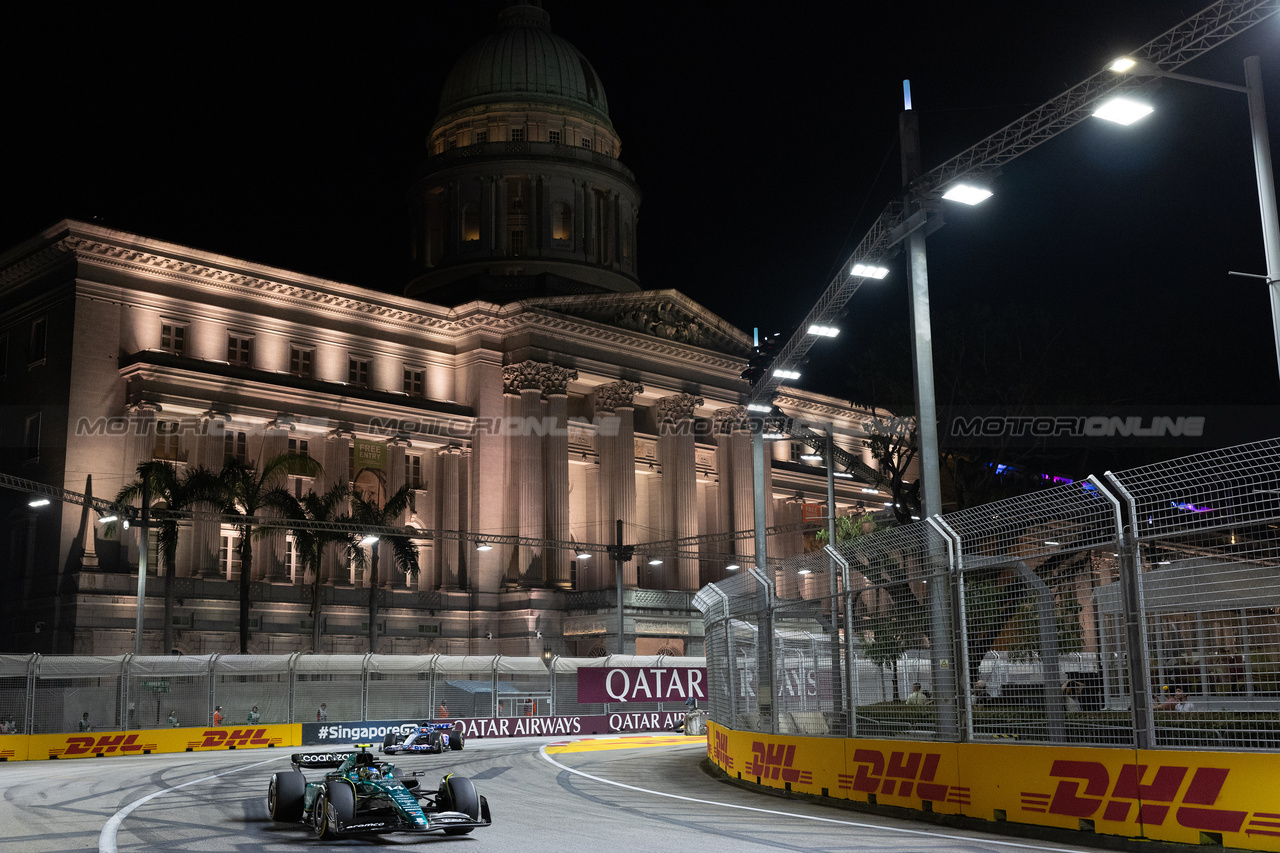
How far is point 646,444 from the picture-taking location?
76.0 meters

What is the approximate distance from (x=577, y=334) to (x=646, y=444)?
9716mm

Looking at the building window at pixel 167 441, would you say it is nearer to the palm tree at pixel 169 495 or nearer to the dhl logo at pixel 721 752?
the palm tree at pixel 169 495

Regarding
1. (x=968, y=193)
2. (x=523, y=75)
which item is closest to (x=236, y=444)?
(x=523, y=75)

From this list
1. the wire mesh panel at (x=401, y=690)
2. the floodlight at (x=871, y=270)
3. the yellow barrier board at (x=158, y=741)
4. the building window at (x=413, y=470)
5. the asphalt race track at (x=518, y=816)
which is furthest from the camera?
the building window at (x=413, y=470)

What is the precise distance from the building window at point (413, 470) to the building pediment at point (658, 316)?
10.2m

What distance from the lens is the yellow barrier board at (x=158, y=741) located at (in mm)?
34938

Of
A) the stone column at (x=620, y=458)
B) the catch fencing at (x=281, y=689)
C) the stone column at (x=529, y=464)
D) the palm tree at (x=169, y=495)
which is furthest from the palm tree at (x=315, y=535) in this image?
the stone column at (x=620, y=458)

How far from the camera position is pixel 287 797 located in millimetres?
15844

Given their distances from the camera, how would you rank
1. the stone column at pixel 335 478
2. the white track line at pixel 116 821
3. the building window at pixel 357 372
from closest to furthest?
the white track line at pixel 116 821 < the stone column at pixel 335 478 < the building window at pixel 357 372

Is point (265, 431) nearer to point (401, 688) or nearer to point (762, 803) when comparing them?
point (401, 688)

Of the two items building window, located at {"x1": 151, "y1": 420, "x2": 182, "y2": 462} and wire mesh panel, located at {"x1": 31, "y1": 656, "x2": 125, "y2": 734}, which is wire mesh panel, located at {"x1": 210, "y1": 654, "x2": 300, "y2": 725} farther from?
building window, located at {"x1": 151, "y1": 420, "x2": 182, "y2": 462}

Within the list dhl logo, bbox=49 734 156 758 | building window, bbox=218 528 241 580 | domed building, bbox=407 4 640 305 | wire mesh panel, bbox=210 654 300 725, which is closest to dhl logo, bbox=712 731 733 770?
dhl logo, bbox=49 734 156 758

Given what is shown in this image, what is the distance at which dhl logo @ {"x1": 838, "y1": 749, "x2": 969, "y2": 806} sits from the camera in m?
15.0

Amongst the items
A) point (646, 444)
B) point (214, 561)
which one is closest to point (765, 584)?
point (214, 561)
